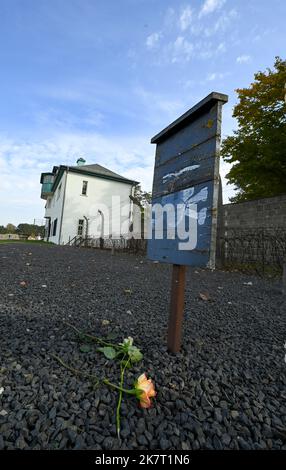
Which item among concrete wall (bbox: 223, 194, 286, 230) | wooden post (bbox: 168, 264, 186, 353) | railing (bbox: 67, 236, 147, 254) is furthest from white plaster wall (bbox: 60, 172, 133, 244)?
wooden post (bbox: 168, 264, 186, 353)

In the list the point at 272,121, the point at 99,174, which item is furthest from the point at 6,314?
the point at 99,174

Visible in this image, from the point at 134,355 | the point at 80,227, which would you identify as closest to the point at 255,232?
the point at 134,355

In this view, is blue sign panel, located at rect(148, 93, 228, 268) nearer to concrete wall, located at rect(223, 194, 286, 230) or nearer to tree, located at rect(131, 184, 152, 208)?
concrete wall, located at rect(223, 194, 286, 230)

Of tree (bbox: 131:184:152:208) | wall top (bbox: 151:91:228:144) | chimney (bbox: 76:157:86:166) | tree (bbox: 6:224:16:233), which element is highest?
chimney (bbox: 76:157:86:166)

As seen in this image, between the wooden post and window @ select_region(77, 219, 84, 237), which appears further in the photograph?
window @ select_region(77, 219, 84, 237)

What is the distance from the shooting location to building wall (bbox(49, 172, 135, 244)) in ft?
70.1

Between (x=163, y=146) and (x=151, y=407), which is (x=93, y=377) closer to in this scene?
(x=151, y=407)

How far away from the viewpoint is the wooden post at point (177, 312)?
5.60ft

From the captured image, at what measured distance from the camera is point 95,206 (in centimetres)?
2244

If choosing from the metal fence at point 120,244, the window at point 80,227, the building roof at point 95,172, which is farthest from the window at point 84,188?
the metal fence at point 120,244

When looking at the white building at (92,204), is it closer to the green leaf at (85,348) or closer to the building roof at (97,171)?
the building roof at (97,171)

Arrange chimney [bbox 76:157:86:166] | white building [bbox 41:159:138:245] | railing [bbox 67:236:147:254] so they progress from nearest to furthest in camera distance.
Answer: railing [bbox 67:236:147:254] < white building [bbox 41:159:138:245] < chimney [bbox 76:157:86:166]

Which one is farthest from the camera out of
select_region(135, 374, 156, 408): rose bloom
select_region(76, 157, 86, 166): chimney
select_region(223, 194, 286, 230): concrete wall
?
select_region(76, 157, 86, 166): chimney

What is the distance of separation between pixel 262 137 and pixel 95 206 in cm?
1488
